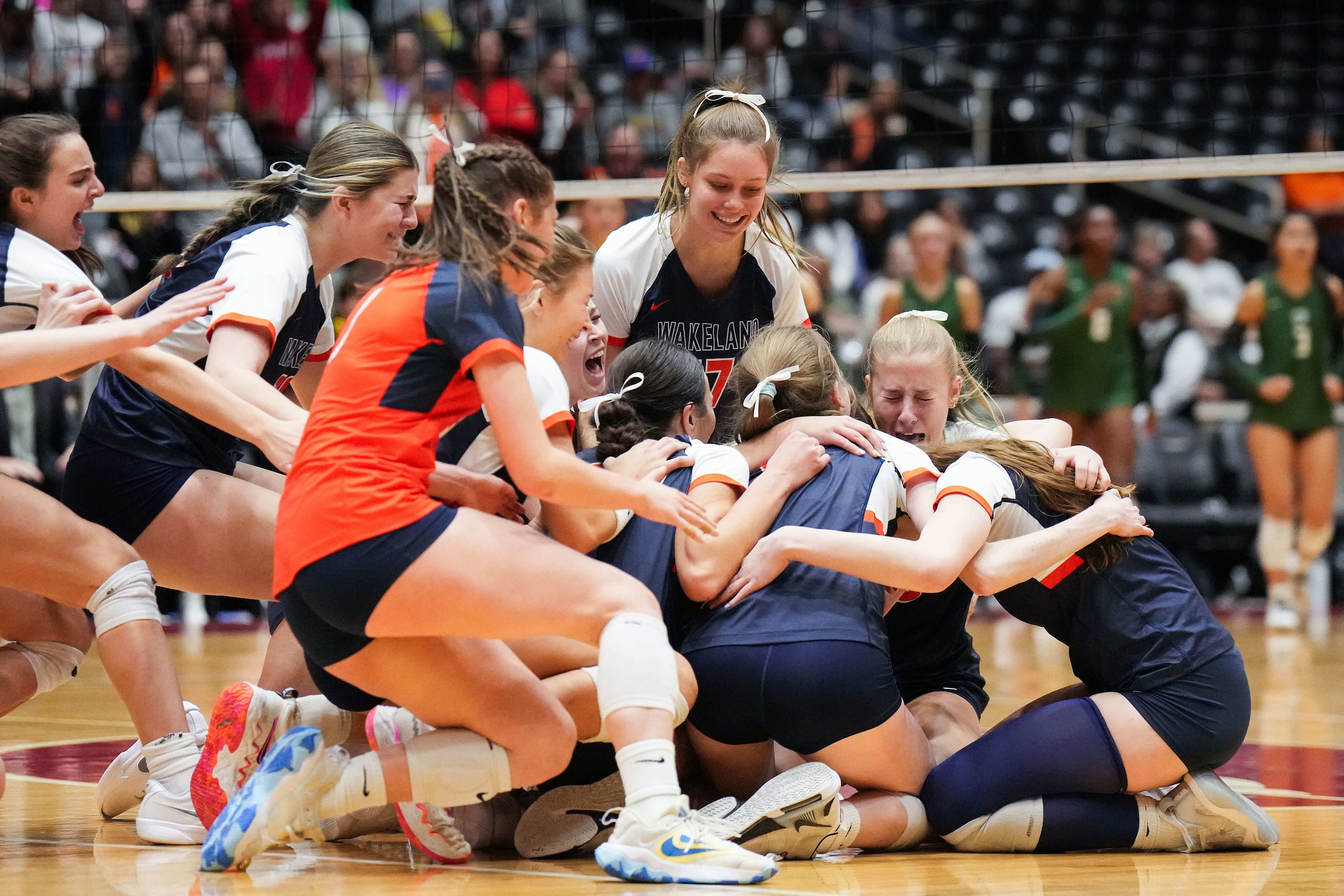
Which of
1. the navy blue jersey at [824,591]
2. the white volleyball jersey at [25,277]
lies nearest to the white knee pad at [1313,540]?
the navy blue jersey at [824,591]

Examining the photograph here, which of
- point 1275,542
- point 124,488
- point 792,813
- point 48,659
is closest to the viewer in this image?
point 792,813

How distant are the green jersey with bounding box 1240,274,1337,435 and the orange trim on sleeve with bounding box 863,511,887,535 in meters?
6.06

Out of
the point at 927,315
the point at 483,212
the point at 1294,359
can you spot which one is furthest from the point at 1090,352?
the point at 483,212

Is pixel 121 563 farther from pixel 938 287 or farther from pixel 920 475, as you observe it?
pixel 938 287

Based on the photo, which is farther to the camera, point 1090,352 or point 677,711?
point 1090,352

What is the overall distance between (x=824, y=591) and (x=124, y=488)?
5.76 feet

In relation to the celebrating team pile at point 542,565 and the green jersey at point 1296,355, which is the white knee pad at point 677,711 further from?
the green jersey at point 1296,355

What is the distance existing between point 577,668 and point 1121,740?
117 centimetres

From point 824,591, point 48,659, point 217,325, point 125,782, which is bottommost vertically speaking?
point 125,782

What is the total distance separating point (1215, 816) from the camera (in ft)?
10.5

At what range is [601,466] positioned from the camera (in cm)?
339

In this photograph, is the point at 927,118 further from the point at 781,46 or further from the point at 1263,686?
the point at 1263,686

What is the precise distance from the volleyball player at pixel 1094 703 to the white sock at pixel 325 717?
96 cm

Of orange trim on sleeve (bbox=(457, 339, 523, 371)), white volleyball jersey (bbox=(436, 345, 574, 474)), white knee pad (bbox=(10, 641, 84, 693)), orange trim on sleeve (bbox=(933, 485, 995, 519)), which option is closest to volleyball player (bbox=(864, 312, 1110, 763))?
orange trim on sleeve (bbox=(933, 485, 995, 519))
